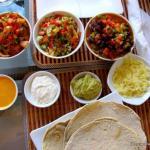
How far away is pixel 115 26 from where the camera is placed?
1.34m

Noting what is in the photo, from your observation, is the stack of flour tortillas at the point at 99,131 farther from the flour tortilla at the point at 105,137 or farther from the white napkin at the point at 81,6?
the white napkin at the point at 81,6

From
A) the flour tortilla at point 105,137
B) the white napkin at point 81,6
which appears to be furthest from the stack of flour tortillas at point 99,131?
the white napkin at point 81,6

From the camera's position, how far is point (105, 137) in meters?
1.21

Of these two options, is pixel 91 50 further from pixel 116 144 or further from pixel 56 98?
pixel 116 144

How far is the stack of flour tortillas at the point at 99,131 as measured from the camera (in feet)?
3.96

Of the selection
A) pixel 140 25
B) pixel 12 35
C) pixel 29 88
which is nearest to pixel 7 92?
pixel 29 88

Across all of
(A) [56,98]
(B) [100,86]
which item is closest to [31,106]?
(A) [56,98]

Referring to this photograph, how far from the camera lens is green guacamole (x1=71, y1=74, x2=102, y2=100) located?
4.28ft

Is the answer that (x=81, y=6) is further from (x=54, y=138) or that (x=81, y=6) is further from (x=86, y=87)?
(x=54, y=138)

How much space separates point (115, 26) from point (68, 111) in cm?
31

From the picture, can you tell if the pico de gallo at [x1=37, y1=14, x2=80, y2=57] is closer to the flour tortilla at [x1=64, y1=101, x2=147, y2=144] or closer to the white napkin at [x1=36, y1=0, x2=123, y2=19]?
the white napkin at [x1=36, y1=0, x2=123, y2=19]

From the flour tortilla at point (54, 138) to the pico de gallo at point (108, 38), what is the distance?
0.90 feet

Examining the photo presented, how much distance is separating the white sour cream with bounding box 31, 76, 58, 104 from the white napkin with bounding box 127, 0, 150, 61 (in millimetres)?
309

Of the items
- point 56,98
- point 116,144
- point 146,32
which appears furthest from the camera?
point 146,32
